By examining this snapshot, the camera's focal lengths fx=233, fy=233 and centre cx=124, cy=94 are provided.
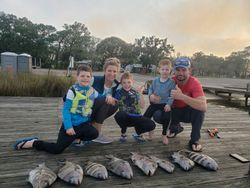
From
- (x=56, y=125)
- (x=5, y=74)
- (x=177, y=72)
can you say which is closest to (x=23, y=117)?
(x=56, y=125)

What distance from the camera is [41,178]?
6.58 ft

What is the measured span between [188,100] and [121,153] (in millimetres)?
1075

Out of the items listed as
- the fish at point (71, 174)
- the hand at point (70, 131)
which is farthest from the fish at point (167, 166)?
the hand at point (70, 131)

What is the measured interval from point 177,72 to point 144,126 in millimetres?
868

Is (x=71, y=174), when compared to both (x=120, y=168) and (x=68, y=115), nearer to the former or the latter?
(x=120, y=168)

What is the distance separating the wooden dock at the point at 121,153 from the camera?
2.20 metres

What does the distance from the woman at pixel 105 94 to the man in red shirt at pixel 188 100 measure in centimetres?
80

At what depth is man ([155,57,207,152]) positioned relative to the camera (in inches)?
118

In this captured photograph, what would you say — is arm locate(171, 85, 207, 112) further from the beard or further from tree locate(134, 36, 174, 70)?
tree locate(134, 36, 174, 70)

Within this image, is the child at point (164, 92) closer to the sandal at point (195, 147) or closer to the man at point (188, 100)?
the man at point (188, 100)

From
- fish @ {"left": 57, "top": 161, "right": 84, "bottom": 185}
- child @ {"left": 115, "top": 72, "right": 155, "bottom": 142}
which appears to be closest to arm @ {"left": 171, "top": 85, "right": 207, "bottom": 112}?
child @ {"left": 115, "top": 72, "right": 155, "bottom": 142}

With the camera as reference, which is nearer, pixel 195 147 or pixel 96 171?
pixel 96 171

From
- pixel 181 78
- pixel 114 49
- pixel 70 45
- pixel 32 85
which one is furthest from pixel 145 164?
pixel 114 49

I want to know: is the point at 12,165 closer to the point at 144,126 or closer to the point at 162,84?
the point at 144,126
